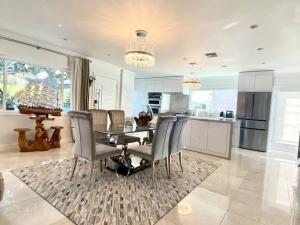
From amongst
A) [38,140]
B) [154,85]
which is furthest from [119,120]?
[154,85]

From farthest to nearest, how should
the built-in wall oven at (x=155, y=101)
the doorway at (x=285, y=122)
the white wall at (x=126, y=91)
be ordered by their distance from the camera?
the built-in wall oven at (x=155, y=101), the white wall at (x=126, y=91), the doorway at (x=285, y=122)

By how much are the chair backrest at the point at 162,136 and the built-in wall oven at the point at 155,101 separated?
5.03 metres

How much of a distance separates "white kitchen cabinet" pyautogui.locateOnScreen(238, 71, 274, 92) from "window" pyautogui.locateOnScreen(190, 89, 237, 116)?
70 cm

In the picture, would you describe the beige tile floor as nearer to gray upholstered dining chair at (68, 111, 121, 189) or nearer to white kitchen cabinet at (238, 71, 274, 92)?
gray upholstered dining chair at (68, 111, 121, 189)

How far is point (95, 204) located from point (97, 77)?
4415 millimetres

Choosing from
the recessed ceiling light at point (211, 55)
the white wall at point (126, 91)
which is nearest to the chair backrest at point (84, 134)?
the recessed ceiling light at point (211, 55)

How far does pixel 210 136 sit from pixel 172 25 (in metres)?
2.96

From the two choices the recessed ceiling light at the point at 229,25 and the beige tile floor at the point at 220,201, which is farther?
the recessed ceiling light at the point at 229,25

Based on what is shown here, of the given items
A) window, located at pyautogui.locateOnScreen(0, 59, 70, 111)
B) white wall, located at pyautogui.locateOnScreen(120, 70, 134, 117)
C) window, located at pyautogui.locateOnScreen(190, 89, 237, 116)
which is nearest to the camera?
window, located at pyautogui.locateOnScreen(0, 59, 70, 111)

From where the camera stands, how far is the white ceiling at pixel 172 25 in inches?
95.0

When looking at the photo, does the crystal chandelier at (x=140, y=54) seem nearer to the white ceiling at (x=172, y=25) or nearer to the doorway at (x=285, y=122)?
the white ceiling at (x=172, y=25)

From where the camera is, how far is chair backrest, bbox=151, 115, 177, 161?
263 cm

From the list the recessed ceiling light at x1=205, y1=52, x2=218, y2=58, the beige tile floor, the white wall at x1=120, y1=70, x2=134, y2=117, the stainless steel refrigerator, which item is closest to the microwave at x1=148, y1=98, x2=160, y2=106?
the white wall at x1=120, y1=70, x2=134, y2=117

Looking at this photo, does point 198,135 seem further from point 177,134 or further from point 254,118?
point 254,118
